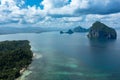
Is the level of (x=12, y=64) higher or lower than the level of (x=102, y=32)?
lower

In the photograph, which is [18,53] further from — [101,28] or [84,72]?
[101,28]

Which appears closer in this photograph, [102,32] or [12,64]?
[12,64]

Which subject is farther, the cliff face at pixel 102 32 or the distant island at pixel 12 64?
the cliff face at pixel 102 32

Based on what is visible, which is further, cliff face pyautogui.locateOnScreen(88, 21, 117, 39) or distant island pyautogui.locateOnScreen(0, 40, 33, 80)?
cliff face pyautogui.locateOnScreen(88, 21, 117, 39)

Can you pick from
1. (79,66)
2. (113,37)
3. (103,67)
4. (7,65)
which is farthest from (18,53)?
(113,37)

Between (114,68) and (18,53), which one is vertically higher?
(18,53)

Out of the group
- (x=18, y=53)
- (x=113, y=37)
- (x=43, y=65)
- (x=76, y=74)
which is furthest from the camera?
(x=113, y=37)

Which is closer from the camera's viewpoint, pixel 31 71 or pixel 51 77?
pixel 51 77

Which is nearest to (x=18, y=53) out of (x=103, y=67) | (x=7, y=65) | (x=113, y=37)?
(x=7, y=65)

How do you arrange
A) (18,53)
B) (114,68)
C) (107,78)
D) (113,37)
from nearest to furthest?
(107,78), (114,68), (18,53), (113,37)
